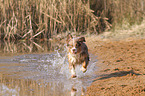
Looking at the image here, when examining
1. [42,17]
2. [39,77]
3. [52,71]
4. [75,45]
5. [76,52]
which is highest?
[75,45]

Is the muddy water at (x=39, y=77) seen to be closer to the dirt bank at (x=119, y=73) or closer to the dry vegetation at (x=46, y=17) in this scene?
the dirt bank at (x=119, y=73)

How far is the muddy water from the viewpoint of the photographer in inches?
223

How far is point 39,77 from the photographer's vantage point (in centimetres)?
728

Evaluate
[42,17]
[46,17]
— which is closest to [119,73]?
[46,17]

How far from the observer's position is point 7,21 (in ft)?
54.2

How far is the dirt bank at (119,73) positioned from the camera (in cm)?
539

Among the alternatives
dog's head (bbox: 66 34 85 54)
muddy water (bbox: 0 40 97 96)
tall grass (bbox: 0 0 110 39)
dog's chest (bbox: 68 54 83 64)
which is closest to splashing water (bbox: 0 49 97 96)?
muddy water (bbox: 0 40 97 96)

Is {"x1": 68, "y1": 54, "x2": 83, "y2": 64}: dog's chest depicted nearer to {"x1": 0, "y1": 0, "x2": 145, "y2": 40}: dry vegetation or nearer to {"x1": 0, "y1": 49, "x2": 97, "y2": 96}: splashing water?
{"x1": 0, "y1": 49, "x2": 97, "y2": 96}: splashing water

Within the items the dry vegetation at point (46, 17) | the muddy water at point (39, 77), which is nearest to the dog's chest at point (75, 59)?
the muddy water at point (39, 77)

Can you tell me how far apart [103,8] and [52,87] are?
12.8 meters

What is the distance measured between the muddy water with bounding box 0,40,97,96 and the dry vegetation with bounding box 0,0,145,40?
5.81 metres

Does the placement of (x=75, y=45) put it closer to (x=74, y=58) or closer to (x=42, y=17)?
(x=74, y=58)

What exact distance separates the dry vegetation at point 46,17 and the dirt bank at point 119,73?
4.64 metres

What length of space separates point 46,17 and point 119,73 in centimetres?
969
